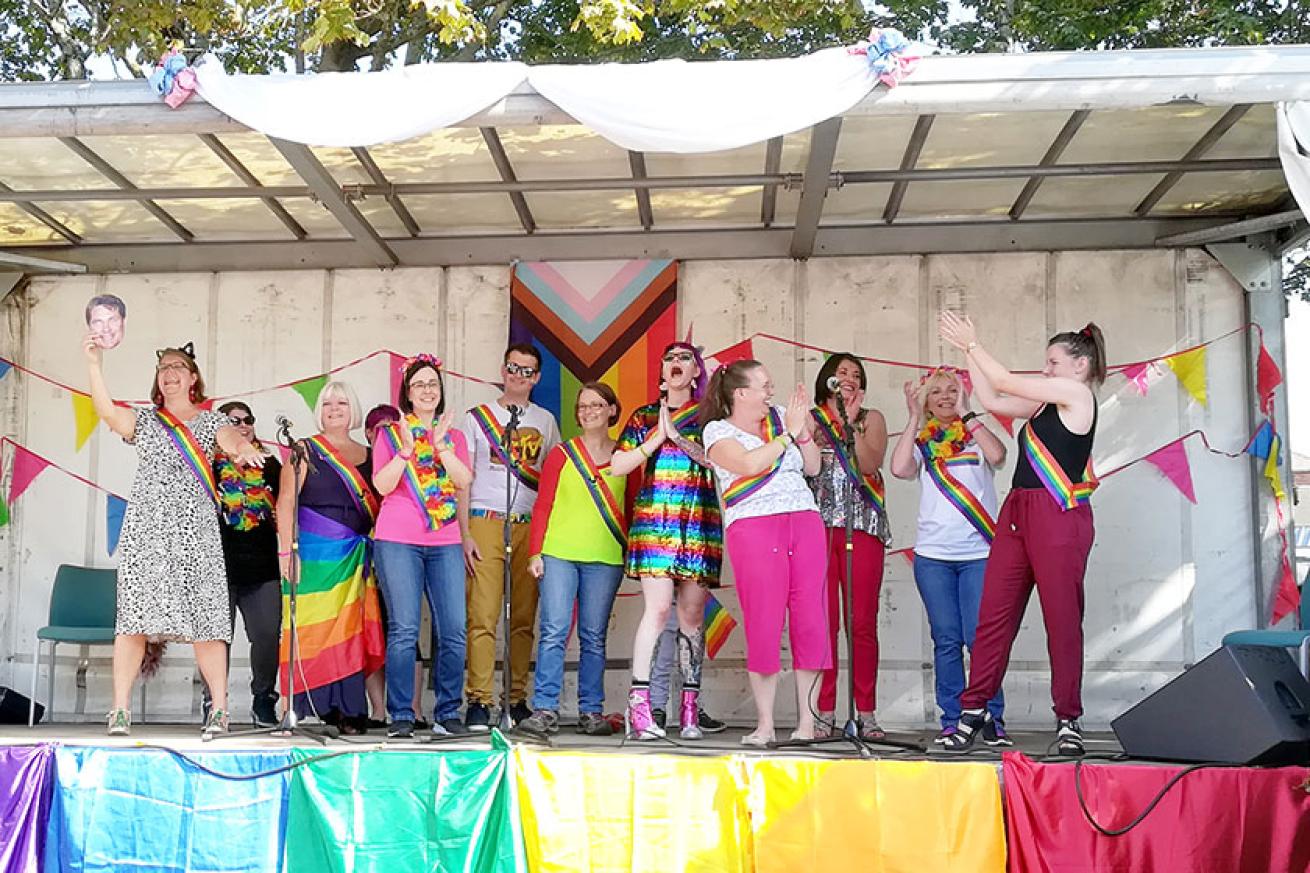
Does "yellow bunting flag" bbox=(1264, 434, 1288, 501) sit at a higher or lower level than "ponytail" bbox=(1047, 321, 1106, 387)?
lower

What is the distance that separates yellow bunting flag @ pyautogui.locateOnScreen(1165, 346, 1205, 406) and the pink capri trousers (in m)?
2.47

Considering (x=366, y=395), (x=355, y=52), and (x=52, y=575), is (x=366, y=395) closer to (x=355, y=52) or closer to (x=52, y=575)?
(x=52, y=575)

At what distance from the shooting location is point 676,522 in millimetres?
5008

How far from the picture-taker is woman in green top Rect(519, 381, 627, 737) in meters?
5.11

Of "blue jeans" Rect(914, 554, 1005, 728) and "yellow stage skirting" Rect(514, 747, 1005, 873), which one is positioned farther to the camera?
"blue jeans" Rect(914, 554, 1005, 728)

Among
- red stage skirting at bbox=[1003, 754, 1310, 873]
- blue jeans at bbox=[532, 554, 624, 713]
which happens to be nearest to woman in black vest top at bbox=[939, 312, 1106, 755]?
red stage skirting at bbox=[1003, 754, 1310, 873]

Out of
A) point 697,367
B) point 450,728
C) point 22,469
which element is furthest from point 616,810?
point 22,469

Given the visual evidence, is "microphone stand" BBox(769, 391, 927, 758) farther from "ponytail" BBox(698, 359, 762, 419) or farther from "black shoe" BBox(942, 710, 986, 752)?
"ponytail" BBox(698, 359, 762, 419)

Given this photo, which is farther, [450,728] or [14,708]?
[14,708]

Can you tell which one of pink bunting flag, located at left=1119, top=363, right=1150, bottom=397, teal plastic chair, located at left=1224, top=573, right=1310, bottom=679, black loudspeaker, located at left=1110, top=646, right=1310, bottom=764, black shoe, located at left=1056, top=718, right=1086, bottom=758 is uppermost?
pink bunting flag, located at left=1119, top=363, right=1150, bottom=397

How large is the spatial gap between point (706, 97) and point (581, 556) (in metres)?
1.87

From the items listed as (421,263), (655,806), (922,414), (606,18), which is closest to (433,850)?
(655,806)

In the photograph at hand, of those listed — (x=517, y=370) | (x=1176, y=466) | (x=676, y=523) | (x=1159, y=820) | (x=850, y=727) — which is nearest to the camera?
(x=1159, y=820)

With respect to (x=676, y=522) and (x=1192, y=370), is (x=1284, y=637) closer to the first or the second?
(x=1192, y=370)
